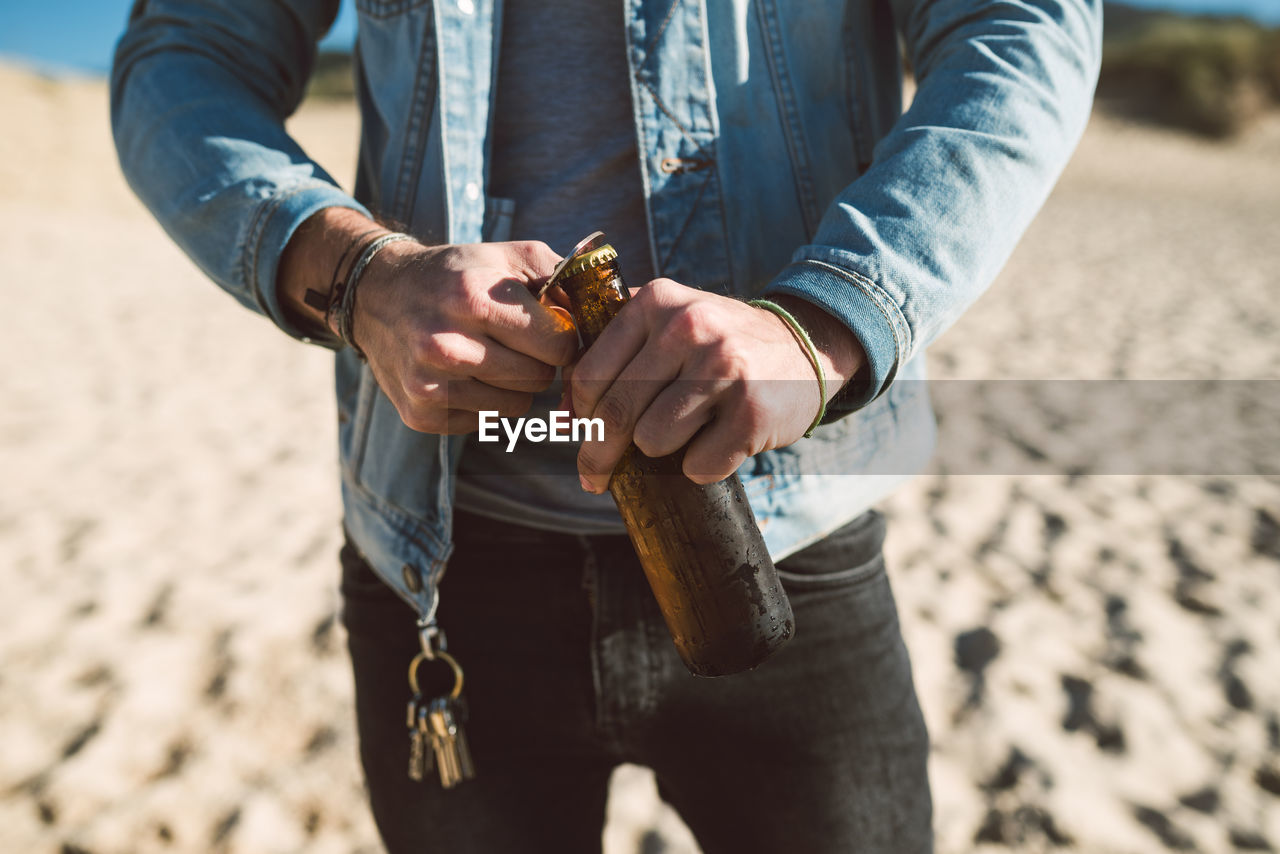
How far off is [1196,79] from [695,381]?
34897mm

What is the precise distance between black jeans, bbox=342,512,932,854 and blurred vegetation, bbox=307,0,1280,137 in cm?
2853

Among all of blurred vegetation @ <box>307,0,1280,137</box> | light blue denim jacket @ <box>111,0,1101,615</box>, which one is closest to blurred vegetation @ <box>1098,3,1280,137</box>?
blurred vegetation @ <box>307,0,1280,137</box>

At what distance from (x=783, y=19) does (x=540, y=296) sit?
59 centimetres

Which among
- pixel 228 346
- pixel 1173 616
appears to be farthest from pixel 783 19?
pixel 228 346

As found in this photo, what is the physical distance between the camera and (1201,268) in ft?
30.3

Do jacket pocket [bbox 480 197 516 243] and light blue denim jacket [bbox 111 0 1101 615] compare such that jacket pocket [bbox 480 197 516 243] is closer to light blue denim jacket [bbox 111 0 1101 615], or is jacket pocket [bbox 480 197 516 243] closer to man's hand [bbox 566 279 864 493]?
light blue denim jacket [bbox 111 0 1101 615]

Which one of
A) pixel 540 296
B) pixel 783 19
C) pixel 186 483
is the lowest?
pixel 186 483

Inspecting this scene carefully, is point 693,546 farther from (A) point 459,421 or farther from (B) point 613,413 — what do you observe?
(A) point 459,421

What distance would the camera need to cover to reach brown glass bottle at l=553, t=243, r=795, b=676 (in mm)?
875

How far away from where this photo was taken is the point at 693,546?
0.92 meters

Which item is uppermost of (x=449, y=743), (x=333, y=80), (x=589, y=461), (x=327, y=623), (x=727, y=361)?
(x=333, y=80)

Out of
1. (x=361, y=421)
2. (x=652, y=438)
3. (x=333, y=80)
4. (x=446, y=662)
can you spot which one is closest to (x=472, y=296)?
(x=652, y=438)

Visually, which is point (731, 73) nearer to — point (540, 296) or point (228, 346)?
point (540, 296)

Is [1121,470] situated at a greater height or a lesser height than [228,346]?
lesser
